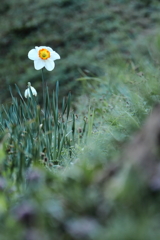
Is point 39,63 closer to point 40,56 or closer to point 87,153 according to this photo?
point 40,56

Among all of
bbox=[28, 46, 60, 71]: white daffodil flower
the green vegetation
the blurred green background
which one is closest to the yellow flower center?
bbox=[28, 46, 60, 71]: white daffodil flower

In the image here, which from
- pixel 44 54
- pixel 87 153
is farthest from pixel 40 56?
pixel 87 153

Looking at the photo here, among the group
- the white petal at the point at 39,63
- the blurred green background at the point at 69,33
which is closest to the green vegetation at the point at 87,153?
the blurred green background at the point at 69,33

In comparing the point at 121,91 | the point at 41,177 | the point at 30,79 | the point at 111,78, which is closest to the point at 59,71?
the point at 30,79

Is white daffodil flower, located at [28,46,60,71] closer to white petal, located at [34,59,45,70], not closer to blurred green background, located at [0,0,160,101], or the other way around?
white petal, located at [34,59,45,70]

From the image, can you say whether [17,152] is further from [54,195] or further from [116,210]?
[116,210]

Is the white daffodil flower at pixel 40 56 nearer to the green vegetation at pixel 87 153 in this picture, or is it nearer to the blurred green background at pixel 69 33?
the green vegetation at pixel 87 153
